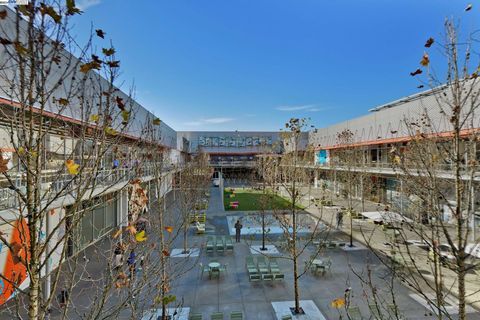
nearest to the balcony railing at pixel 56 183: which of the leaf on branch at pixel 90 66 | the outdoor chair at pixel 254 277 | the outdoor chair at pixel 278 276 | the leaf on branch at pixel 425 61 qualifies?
the leaf on branch at pixel 90 66

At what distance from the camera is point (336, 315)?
990 centimetres

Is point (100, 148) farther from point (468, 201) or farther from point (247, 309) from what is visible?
point (247, 309)

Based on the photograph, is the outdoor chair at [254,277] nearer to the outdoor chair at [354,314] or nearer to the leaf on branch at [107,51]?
the outdoor chair at [354,314]

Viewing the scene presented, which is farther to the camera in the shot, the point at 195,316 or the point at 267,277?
the point at 267,277

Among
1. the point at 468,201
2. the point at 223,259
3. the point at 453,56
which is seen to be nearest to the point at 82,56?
the point at 453,56

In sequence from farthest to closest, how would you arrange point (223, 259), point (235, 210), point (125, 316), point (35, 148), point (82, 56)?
point (235, 210), point (223, 259), point (125, 316), point (82, 56), point (35, 148)

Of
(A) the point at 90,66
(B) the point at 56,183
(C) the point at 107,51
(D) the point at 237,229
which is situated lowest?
(D) the point at 237,229

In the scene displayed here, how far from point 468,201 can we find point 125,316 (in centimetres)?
1006

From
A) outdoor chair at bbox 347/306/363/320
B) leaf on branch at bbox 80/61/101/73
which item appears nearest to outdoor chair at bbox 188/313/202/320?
outdoor chair at bbox 347/306/363/320

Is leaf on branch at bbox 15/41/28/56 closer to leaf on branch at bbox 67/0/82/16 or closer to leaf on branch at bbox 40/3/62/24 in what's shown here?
leaf on branch at bbox 40/3/62/24

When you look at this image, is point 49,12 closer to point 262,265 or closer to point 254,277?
point 254,277

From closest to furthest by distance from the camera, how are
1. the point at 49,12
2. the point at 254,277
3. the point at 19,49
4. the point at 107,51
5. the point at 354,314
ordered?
the point at 19,49, the point at 49,12, the point at 107,51, the point at 354,314, the point at 254,277

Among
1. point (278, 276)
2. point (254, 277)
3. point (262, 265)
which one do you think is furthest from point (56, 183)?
point (262, 265)

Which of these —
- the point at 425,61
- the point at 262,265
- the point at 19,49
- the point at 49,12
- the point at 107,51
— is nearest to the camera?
the point at 19,49
